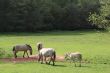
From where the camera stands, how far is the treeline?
105 m

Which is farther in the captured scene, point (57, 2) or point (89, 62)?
point (57, 2)

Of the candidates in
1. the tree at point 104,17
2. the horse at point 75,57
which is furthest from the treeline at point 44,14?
the horse at point 75,57

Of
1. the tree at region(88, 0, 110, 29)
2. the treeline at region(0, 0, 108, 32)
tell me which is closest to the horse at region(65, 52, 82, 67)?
the tree at region(88, 0, 110, 29)

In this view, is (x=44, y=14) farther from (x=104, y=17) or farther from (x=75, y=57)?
(x=75, y=57)

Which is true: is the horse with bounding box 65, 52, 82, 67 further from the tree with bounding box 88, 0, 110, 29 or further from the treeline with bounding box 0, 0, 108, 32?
the treeline with bounding box 0, 0, 108, 32

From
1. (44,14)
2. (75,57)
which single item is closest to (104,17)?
(75,57)

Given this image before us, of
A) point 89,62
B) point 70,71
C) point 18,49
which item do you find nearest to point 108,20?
point 89,62

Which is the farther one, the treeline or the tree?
the treeline

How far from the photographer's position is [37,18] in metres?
110

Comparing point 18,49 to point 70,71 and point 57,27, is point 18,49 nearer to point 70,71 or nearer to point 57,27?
point 70,71

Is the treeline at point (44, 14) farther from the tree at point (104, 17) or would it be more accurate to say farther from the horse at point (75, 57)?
the horse at point (75, 57)

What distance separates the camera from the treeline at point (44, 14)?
105000mm

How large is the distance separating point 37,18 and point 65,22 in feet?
45.3

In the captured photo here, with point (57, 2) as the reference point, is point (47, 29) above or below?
below
